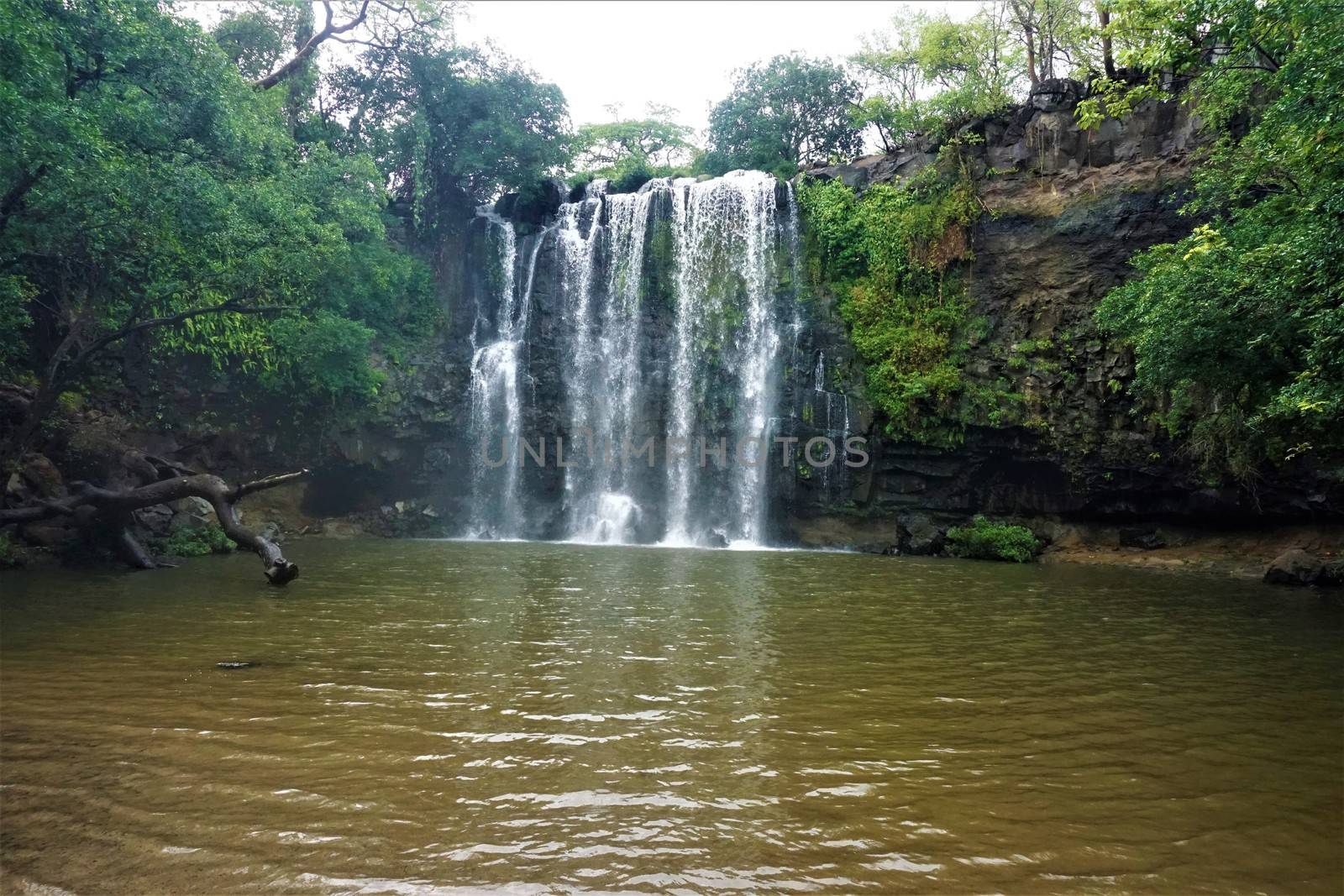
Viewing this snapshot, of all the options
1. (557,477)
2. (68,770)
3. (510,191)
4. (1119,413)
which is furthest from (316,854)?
(510,191)

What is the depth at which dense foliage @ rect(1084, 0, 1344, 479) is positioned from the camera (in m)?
8.09

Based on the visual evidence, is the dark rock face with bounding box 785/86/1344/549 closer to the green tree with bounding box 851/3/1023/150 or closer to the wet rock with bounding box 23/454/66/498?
the green tree with bounding box 851/3/1023/150

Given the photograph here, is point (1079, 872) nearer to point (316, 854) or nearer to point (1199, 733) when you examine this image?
point (1199, 733)

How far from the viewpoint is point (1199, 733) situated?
4895 millimetres

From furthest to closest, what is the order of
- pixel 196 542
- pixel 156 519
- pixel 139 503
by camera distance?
1. pixel 156 519
2. pixel 196 542
3. pixel 139 503

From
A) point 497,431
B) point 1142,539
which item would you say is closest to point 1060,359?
point 1142,539

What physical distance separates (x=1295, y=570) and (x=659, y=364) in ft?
54.3

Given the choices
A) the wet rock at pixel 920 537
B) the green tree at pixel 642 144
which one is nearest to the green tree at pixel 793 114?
the green tree at pixel 642 144

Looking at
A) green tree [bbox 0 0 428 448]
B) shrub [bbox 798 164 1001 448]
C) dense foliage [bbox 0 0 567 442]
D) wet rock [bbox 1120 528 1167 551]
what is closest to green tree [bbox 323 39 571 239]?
dense foliage [bbox 0 0 567 442]

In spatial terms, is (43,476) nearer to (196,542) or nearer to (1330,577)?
(196,542)

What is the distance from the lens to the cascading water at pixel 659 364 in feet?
75.9

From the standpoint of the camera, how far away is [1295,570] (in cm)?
1350

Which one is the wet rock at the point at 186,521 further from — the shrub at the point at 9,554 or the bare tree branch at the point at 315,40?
the bare tree branch at the point at 315,40

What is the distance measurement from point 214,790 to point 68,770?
2.76ft
